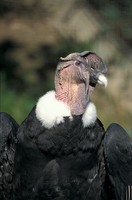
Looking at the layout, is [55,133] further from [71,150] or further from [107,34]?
[107,34]

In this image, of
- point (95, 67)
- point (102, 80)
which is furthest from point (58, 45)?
point (102, 80)

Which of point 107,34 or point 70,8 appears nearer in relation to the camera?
point 107,34

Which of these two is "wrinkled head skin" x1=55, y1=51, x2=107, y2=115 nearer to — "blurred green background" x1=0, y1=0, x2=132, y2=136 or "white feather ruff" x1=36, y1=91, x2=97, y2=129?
"white feather ruff" x1=36, y1=91, x2=97, y2=129

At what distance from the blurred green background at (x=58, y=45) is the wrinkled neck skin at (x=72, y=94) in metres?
3.76

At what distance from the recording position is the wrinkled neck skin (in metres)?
5.39

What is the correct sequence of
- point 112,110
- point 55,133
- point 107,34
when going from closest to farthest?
1. point 55,133
2. point 112,110
3. point 107,34

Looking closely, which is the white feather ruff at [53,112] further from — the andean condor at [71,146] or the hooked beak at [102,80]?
the hooked beak at [102,80]

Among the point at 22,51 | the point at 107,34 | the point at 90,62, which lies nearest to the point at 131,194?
the point at 90,62

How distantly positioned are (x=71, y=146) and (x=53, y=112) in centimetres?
24

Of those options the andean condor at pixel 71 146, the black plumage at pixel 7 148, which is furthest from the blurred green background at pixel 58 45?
the andean condor at pixel 71 146

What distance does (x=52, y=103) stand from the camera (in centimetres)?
542

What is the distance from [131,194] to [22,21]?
6.90m

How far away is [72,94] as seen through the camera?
544 centimetres

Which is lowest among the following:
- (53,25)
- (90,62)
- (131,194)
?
(131,194)
